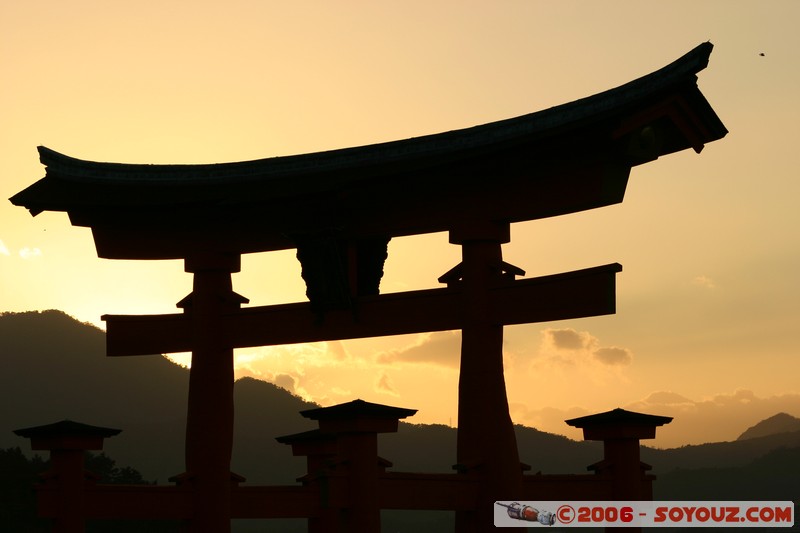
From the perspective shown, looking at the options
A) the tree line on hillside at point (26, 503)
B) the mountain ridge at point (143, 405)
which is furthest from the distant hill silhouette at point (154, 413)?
the tree line on hillside at point (26, 503)

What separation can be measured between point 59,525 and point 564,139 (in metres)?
7.95

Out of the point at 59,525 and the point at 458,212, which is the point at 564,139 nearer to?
the point at 458,212

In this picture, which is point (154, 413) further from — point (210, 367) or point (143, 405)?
point (210, 367)

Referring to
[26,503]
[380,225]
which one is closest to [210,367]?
[380,225]

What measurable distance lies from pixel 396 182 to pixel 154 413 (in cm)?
14308

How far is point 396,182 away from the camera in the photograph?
15.1 meters

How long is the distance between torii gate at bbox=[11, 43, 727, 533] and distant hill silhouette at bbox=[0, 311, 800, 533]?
362 ft

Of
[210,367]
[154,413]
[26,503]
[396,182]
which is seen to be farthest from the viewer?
[154,413]

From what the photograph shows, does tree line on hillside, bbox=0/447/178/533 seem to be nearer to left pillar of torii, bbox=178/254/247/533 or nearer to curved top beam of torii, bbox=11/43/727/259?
left pillar of torii, bbox=178/254/247/533

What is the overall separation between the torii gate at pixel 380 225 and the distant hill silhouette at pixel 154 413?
11028 cm

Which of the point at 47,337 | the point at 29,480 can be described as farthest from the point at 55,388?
the point at 29,480

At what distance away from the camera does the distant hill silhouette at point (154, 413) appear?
131125 millimetres

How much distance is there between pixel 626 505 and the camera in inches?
598

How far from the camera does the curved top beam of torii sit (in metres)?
13.6
